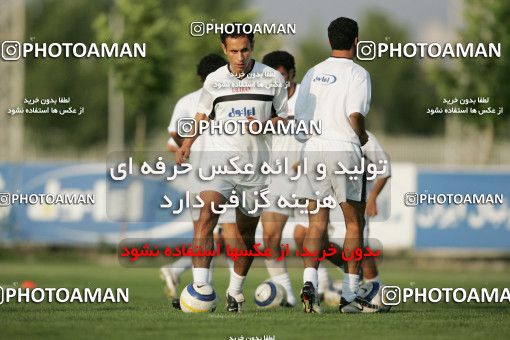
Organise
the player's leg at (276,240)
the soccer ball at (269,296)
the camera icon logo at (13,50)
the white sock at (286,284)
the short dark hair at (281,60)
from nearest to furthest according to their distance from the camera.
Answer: the soccer ball at (269,296)
the player's leg at (276,240)
the white sock at (286,284)
the short dark hair at (281,60)
the camera icon logo at (13,50)

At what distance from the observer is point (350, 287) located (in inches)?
452

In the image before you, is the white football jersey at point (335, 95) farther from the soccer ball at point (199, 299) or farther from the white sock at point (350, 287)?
the soccer ball at point (199, 299)

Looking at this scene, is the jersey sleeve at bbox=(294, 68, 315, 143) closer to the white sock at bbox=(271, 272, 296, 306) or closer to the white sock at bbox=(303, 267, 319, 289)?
the white sock at bbox=(303, 267, 319, 289)

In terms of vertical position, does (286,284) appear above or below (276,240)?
below

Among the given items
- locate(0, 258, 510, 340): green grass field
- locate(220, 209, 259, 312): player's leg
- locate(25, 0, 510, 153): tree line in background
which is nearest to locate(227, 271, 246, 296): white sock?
locate(220, 209, 259, 312): player's leg

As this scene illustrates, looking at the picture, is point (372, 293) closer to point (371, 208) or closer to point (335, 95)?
point (371, 208)

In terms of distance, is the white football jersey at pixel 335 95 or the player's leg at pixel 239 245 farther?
the player's leg at pixel 239 245

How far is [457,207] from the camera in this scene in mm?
25938

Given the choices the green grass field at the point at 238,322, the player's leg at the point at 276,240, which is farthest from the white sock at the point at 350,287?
the player's leg at the point at 276,240

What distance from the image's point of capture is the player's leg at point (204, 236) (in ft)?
36.7

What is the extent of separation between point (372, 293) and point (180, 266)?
4025 mm

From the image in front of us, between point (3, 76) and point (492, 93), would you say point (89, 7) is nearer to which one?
point (3, 76)

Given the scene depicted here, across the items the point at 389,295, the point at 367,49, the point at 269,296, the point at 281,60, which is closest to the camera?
the point at 389,295

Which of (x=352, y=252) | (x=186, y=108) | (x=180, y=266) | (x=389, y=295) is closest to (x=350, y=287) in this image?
(x=352, y=252)
